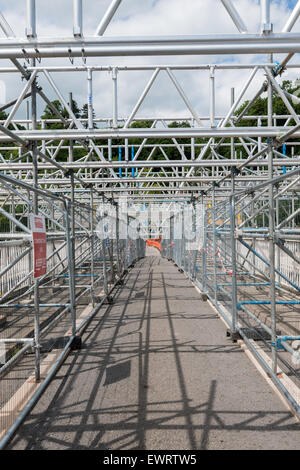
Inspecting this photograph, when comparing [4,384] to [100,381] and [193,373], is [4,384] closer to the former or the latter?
[100,381]

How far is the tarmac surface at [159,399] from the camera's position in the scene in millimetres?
3738

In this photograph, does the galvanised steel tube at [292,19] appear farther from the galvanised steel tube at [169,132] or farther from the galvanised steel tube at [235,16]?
the galvanised steel tube at [169,132]

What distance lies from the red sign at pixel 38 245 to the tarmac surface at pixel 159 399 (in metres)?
1.62

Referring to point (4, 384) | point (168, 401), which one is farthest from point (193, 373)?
point (4, 384)

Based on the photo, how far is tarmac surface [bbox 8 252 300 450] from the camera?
3738 mm

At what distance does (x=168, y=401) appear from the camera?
4.59 meters

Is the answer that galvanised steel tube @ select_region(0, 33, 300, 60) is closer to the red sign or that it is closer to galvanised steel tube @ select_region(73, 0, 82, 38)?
galvanised steel tube @ select_region(73, 0, 82, 38)

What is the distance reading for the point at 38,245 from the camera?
4730mm

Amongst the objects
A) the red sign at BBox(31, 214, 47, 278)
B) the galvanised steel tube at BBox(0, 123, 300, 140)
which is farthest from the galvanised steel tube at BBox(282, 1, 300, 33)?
the red sign at BBox(31, 214, 47, 278)

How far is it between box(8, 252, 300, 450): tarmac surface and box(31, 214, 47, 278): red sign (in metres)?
1.62

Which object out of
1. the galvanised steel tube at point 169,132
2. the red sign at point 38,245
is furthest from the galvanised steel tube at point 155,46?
the galvanised steel tube at point 169,132

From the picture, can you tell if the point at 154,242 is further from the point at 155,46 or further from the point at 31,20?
the point at 31,20

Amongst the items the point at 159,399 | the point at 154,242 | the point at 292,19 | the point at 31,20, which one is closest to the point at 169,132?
the point at 292,19

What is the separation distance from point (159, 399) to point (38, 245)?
8.02 feet
